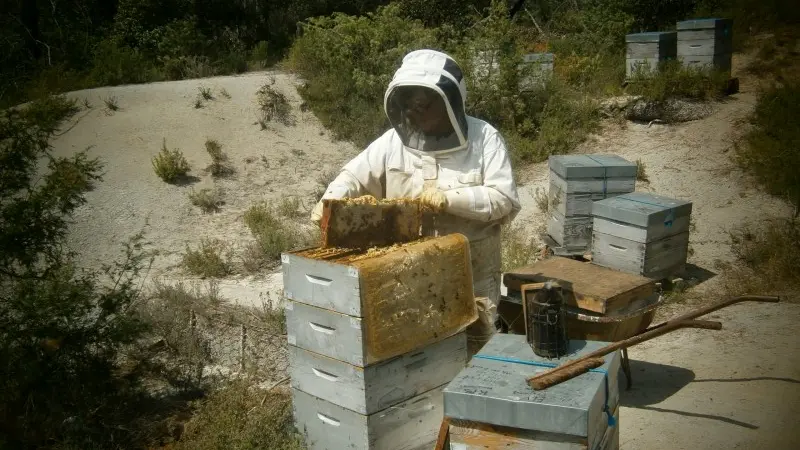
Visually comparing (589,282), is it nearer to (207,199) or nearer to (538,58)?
(207,199)

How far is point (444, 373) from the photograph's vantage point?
3.55m

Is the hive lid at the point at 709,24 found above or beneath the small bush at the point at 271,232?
above

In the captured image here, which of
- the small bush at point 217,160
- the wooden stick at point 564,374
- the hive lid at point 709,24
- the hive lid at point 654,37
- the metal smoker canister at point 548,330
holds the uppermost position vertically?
the hive lid at point 709,24

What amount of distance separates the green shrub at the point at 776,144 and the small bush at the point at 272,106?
6.99 meters

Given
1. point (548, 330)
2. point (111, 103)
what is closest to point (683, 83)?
point (111, 103)

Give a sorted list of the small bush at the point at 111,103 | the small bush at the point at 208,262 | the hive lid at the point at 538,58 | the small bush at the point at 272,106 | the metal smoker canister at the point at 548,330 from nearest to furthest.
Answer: the metal smoker canister at the point at 548,330, the small bush at the point at 208,262, the small bush at the point at 111,103, the hive lid at the point at 538,58, the small bush at the point at 272,106

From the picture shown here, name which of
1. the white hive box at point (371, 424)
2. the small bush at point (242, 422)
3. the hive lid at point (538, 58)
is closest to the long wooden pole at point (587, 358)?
the white hive box at point (371, 424)

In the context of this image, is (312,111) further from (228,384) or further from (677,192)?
(228,384)

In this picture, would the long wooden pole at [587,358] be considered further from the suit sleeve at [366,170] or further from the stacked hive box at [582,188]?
the stacked hive box at [582,188]

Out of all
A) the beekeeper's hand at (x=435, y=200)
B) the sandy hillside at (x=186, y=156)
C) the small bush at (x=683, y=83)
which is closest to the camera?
the beekeeper's hand at (x=435, y=200)

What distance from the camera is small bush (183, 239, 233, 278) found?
779cm

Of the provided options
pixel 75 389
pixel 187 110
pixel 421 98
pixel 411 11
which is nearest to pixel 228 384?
pixel 75 389

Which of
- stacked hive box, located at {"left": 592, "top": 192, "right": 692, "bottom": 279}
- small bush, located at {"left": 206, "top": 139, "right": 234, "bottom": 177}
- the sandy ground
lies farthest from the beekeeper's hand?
small bush, located at {"left": 206, "top": 139, "right": 234, "bottom": 177}

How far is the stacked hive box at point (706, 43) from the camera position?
10680 mm
